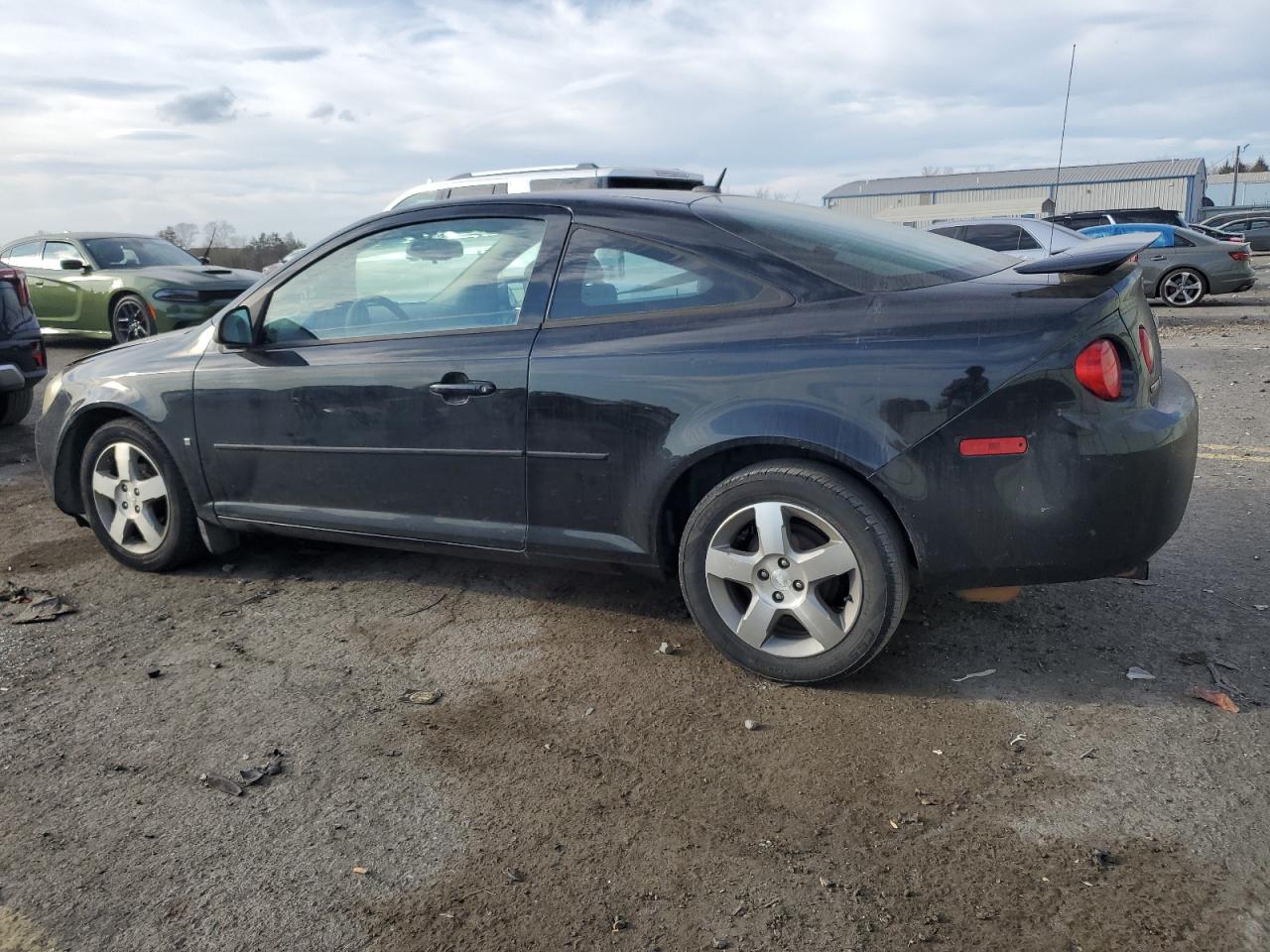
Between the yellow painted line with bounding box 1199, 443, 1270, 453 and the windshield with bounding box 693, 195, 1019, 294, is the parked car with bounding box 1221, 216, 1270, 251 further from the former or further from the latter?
the windshield with bounding box 693, 195, 1019, 294

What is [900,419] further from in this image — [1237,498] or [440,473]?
[1237,498]

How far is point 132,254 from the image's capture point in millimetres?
12898

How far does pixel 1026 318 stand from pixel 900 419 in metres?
0.45

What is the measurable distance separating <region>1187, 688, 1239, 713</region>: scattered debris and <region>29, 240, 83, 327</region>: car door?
505 inches

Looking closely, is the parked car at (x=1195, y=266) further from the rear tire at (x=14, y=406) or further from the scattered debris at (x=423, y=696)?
the scattered debris at (x=423, y=696)

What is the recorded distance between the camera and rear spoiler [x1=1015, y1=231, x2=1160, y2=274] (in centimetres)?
321

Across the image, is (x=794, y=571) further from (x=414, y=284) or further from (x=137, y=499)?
(x=137, y=499)

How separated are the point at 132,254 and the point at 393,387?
10.7m

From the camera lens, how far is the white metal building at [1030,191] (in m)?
57.4

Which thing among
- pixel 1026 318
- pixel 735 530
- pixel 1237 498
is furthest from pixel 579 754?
pixel 1237 498

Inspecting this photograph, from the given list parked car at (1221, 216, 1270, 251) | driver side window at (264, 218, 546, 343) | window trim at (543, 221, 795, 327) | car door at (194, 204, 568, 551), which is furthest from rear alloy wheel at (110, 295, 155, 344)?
parked car at (1221, 216, 1270, 251)

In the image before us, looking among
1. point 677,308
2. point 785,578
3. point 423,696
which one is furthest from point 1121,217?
point 423,696

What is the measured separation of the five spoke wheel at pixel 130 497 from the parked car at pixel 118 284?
7.47 metres

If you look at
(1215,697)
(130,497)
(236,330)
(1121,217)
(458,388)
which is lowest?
(1215,697)
